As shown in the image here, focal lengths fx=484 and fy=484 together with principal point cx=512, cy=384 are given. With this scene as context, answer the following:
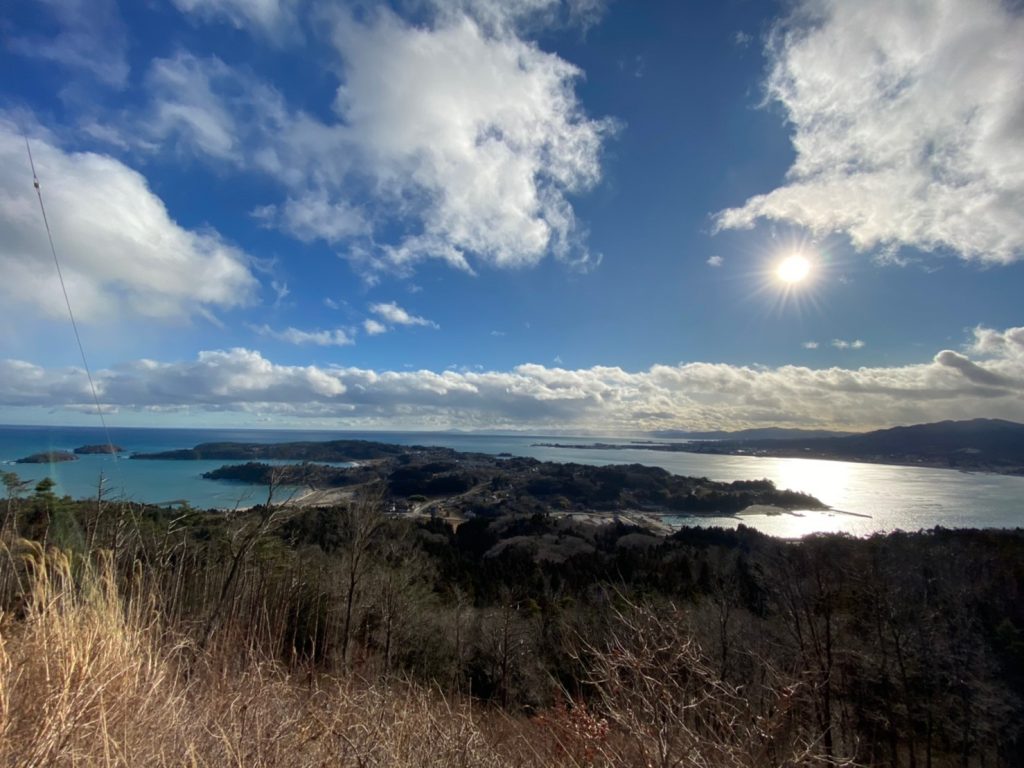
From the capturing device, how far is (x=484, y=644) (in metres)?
19.9

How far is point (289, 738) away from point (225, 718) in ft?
1.56

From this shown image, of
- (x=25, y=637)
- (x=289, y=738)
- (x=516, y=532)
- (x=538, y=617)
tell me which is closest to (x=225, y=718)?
(x=289, y=738)

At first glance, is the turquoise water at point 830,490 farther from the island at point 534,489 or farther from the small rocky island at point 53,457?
the island at point 534,489

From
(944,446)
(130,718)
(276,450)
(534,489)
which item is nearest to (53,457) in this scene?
(130,718)

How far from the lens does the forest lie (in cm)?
249

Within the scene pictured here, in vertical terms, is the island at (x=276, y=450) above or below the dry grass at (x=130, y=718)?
below

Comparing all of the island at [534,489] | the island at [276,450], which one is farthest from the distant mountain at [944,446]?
the island at [276,450]

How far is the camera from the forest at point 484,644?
249cm

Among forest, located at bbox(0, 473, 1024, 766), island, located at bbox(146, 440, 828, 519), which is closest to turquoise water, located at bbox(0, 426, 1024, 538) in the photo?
island, located at bbox(146, 440, 828, 519)

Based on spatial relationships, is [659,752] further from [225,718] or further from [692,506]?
[692,506]

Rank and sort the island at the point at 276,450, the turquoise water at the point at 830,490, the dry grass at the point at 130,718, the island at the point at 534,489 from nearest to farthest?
the dry grass at the point at 130,718 < the turquoise water at the point at 830,490 < the island at the point at 534,489 < the island at the point at 276,450

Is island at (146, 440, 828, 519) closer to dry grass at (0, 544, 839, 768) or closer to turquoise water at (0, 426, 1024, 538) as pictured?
turquoise water at (0, 426, 1024, 538)

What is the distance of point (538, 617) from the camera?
22.8 m

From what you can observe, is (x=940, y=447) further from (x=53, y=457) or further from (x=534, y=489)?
(x=53, y=457)
